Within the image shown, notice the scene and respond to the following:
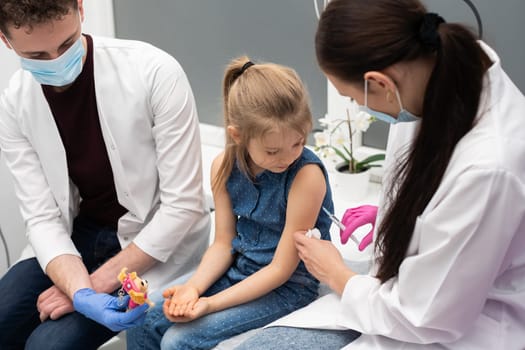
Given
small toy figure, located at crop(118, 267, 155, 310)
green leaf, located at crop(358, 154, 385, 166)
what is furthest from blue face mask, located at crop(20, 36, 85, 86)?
green leaf, located at crop(358, 154, 385, 166)

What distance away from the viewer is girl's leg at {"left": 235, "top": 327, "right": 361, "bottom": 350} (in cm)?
121

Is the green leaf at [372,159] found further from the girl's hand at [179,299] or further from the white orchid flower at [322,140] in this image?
the girl's hand at [179,299]

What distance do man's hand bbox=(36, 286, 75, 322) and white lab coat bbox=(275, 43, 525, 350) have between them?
26.9 inches

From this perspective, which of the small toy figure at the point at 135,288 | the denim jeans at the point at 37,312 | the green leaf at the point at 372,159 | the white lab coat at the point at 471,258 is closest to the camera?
the white lab coat at the point at 471,258

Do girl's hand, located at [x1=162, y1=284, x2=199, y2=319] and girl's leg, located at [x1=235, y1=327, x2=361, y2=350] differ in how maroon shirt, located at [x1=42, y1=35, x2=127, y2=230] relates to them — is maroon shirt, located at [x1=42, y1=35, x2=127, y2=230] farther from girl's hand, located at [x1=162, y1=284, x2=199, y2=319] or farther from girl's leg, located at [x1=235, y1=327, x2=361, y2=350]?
girl's leg, located at [x1=235, y1=327, x2=361, y2=350]

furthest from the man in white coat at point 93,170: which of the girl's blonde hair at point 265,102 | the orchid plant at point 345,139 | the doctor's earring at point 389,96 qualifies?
the doctor's earring at point 389,96

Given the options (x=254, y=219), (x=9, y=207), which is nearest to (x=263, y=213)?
(x=254, y=219)

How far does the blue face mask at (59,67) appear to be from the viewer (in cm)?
140

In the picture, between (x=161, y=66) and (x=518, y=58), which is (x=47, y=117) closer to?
(x=161, y=66)

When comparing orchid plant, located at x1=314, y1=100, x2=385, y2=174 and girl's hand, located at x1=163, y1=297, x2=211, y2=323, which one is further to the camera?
orchid plant, located at x1=314, y1=100, x2=385, y2=174

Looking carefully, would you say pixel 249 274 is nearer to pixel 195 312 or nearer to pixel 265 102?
pixel 195 312

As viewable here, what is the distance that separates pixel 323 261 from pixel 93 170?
644mm

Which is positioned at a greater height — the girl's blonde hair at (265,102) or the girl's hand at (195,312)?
the girl's blonde hair at (265,102)

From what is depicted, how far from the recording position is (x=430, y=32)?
3.32 feet
